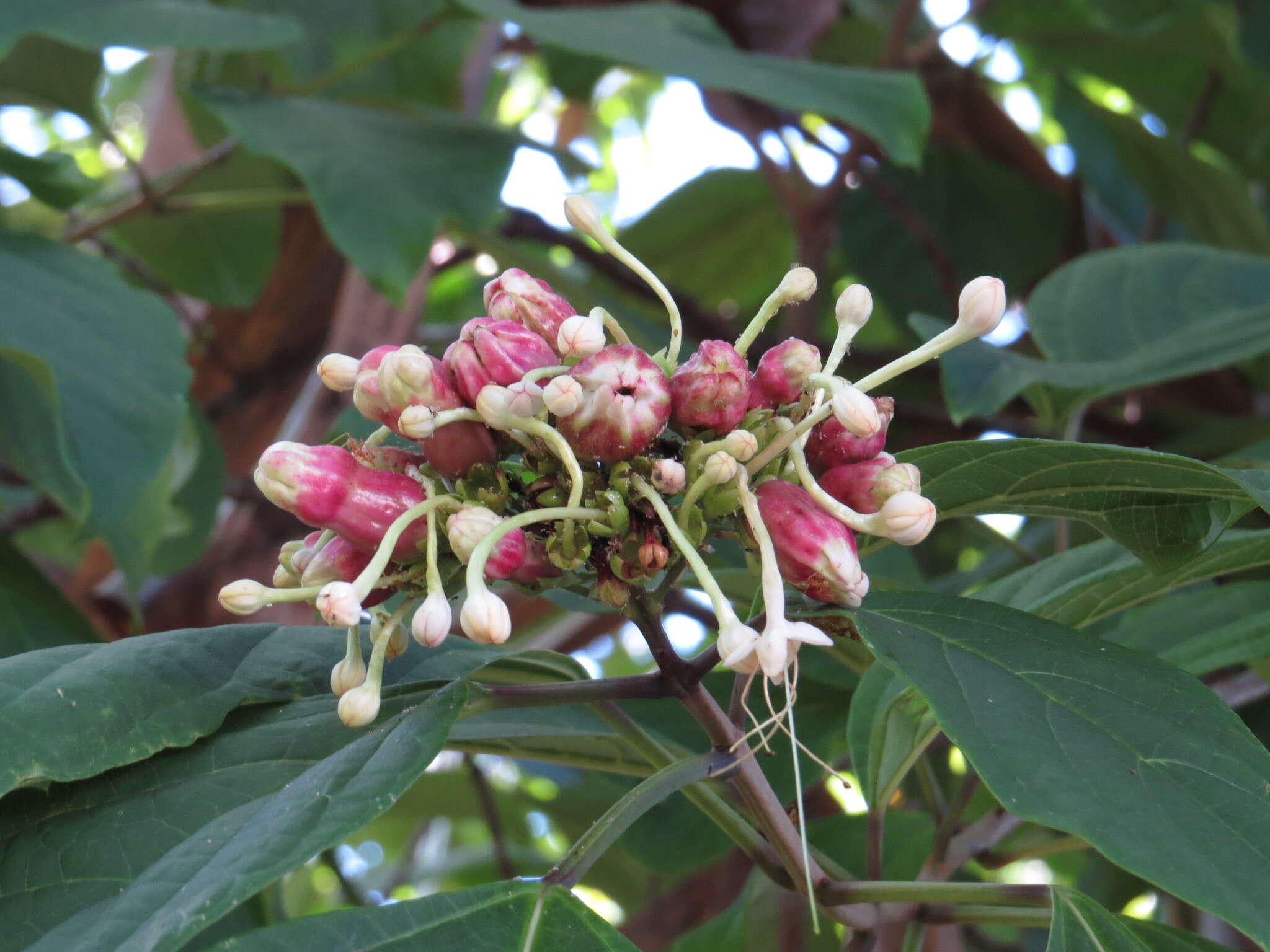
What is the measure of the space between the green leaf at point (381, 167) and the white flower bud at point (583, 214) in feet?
1.89

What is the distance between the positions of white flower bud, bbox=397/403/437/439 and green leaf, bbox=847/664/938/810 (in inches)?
13.7

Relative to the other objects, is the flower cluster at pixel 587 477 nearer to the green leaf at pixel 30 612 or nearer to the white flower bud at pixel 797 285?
the white flower bud at pixel 797 285

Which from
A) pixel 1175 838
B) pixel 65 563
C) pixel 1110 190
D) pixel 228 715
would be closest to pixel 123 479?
pixel 228 715

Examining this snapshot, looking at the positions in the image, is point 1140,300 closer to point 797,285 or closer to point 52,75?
point 797,285

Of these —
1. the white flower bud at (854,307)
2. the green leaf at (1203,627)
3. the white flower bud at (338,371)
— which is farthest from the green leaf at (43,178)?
the green leaf at (1203,627)

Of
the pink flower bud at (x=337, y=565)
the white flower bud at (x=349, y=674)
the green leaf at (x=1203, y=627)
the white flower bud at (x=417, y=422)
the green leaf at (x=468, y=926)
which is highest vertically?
the white flower bud at (x=417, y=422)

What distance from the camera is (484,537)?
1.79 ft

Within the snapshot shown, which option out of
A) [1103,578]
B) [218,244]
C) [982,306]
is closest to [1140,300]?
Answer: [1103,578]

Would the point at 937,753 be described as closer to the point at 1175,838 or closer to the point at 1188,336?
the point at 1188,336

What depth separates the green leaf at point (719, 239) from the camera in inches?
85.8

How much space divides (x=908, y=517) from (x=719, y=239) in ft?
Result: 5.94

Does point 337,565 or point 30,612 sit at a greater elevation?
point 337,565

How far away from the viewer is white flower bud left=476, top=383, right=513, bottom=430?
556 mm

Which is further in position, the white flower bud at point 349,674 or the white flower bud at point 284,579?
the white flower bud at point 284,579
